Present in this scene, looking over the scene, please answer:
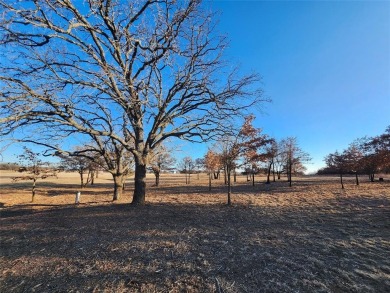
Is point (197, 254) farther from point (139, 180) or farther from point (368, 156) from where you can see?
point (368, 156)

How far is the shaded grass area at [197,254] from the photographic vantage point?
3918 mm

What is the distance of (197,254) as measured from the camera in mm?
5180

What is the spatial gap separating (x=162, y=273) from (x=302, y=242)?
4152 mm

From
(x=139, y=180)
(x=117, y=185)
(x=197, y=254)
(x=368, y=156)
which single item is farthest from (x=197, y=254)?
(x=368, y=156)

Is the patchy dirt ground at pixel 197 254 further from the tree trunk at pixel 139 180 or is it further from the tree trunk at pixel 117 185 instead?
the tree trunk at pixel 117 185

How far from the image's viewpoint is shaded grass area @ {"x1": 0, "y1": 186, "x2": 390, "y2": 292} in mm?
3918

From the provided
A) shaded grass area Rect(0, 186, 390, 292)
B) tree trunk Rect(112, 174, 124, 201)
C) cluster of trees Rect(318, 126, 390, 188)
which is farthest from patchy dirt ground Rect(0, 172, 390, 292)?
cluster of trees Rect(318, 126, 390, 188)

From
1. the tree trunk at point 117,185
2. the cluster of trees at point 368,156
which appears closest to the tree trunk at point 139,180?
the tree trunk at point 117,185

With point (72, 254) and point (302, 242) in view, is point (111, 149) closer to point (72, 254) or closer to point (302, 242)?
point (72, 254)

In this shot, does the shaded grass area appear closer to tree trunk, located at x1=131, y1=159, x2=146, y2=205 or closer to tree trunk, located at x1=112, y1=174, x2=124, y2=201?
tree trunk, located at x1=131, y1=159, x2=146, y2=205

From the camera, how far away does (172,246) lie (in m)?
5.72

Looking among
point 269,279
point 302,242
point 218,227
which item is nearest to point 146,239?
point 218,227

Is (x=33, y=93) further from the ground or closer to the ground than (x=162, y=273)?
further from the ground

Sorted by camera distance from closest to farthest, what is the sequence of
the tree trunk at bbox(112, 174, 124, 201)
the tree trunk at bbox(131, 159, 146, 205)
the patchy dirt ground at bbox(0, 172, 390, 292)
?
1. the patchy dirt ground at bbox(0, 172, 390, 292)
2. the tree trunk at bbox(131, 159, 146, 205)
3. the tree trunk at bbox(112, 174, 124, 201)
